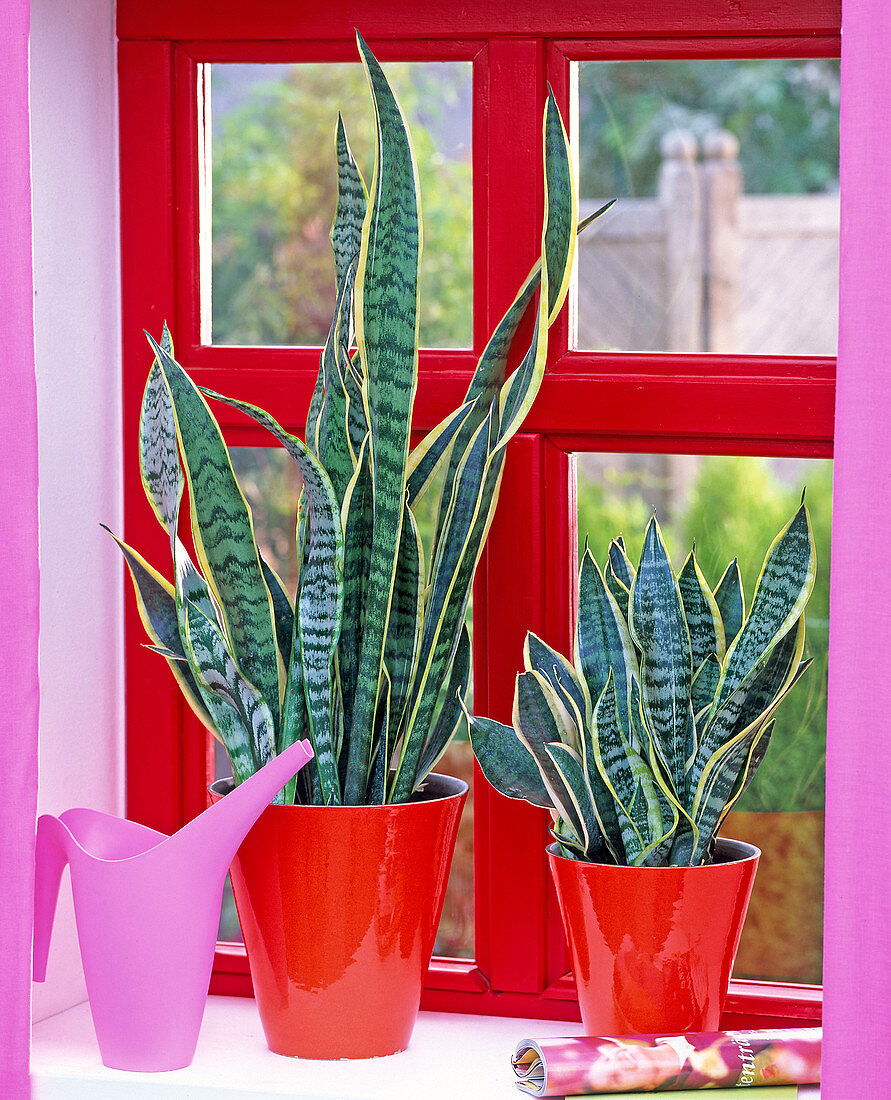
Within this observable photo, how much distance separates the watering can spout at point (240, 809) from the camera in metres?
1.05

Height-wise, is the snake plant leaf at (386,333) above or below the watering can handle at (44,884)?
above

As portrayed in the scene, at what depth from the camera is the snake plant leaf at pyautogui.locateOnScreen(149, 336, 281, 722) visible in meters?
1.09

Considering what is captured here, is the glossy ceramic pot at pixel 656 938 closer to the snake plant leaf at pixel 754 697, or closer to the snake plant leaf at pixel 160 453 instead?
the snake plant leaf at pixel 754 697

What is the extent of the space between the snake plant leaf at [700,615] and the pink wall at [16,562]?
1.80 ft

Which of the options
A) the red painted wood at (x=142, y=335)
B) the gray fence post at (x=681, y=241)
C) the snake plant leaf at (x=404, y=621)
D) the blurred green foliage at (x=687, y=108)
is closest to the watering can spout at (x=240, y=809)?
the snake plant leaf at (x=404, y=621)

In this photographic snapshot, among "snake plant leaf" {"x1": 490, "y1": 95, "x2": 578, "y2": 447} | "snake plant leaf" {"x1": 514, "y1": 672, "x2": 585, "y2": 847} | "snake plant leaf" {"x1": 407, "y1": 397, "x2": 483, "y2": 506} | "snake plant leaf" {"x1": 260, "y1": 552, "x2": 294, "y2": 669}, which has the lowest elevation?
"snake plant leaf" {"x1": 514, "y1": 672, "x2": 585, "y2": 847}

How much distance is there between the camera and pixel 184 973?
1.09 meters

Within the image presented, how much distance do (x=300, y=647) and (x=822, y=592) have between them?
52cm

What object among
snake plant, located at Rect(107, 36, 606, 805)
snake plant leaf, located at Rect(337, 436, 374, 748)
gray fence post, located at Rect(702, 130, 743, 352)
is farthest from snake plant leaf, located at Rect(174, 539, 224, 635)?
gray fence post, located at Rect(702, 130, 743, 352)

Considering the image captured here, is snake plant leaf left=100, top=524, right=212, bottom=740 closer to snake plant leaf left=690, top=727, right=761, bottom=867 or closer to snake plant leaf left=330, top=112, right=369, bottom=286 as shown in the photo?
snake plant leaf left=330, top=112, right=369, bottom=286

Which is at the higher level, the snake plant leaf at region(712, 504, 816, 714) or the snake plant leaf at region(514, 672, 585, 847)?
the snake plant leaf at region(712, 504, 816, 714)

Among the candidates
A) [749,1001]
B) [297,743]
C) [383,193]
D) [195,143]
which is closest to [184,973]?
[297,743]

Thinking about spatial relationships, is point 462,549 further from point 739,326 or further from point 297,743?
point 739,326

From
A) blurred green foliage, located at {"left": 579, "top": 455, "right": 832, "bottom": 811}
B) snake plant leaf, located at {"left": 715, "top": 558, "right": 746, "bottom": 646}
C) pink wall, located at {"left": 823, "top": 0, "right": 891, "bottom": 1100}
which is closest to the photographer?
pink wall, located at {"left": 823, "top": 0, "right": 891, "bottom": 1100}
